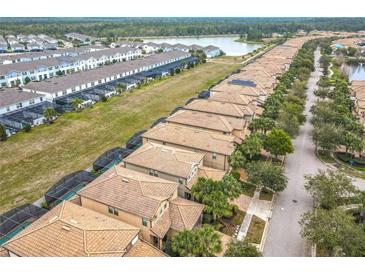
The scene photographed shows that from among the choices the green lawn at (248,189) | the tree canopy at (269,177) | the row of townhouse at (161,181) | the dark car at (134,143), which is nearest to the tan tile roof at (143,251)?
the row of townhouse at (161,181)

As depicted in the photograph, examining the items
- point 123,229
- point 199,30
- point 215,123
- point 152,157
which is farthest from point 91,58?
point 199,30

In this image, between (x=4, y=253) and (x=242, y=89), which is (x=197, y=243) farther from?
(x=242, y=89)

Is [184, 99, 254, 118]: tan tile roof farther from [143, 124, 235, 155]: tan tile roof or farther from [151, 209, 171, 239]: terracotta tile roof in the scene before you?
[151, 209, 171, 239]: terracotta tile roof

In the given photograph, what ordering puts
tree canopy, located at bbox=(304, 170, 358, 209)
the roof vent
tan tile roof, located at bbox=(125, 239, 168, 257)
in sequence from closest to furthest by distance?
the roof vent → tan tile roof, located at bbox=(125, 239, 168, 257) → tree canopy, located at bbox=(304, 170, 358, 209)

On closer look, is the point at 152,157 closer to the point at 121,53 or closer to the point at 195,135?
the point at 195,135

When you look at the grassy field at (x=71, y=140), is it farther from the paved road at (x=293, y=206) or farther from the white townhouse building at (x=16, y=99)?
the paved road at (x=293, y=206)

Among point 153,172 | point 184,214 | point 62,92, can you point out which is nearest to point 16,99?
point 62,92

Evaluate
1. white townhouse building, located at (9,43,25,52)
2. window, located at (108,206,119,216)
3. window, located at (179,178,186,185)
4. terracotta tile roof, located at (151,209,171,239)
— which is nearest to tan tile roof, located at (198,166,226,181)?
window, located at (179,178,186,185)
